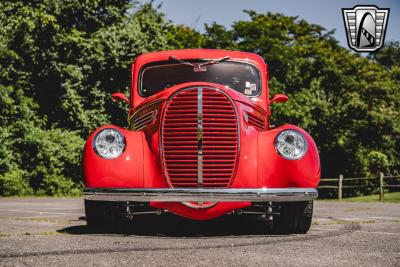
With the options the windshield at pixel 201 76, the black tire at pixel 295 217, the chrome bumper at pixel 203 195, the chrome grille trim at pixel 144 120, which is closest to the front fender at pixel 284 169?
the chrome bumper at pixel 203 195

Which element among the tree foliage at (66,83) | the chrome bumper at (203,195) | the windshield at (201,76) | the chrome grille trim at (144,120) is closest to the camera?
the chrome bumper at (203,195)

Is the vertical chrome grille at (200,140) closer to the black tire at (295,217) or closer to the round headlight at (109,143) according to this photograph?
the round headlight at (109,143)

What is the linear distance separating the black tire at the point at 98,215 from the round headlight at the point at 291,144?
1894 millimetres

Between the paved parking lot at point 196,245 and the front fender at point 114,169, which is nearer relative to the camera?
the paved parking lot at point 196,245

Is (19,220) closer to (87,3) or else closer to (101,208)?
(101,208)

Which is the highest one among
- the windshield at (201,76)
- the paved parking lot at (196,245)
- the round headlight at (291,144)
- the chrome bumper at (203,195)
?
the windshield at (201,76)

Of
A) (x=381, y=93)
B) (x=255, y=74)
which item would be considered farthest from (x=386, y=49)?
(x=255, y=74)

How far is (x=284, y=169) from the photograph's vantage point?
5926mm

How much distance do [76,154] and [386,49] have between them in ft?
165

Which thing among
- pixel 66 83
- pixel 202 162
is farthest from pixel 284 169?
pixel 66 83

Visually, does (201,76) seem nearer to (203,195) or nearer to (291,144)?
(291,144)

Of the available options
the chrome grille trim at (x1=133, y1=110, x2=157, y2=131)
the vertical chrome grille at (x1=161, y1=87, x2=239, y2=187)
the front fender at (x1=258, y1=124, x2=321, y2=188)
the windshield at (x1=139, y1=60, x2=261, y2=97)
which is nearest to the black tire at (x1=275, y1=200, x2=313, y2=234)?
the front fender at (x1=258, y1=124, x2=321, y2=188)

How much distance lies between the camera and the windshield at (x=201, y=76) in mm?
7625

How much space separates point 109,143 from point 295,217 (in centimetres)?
205
